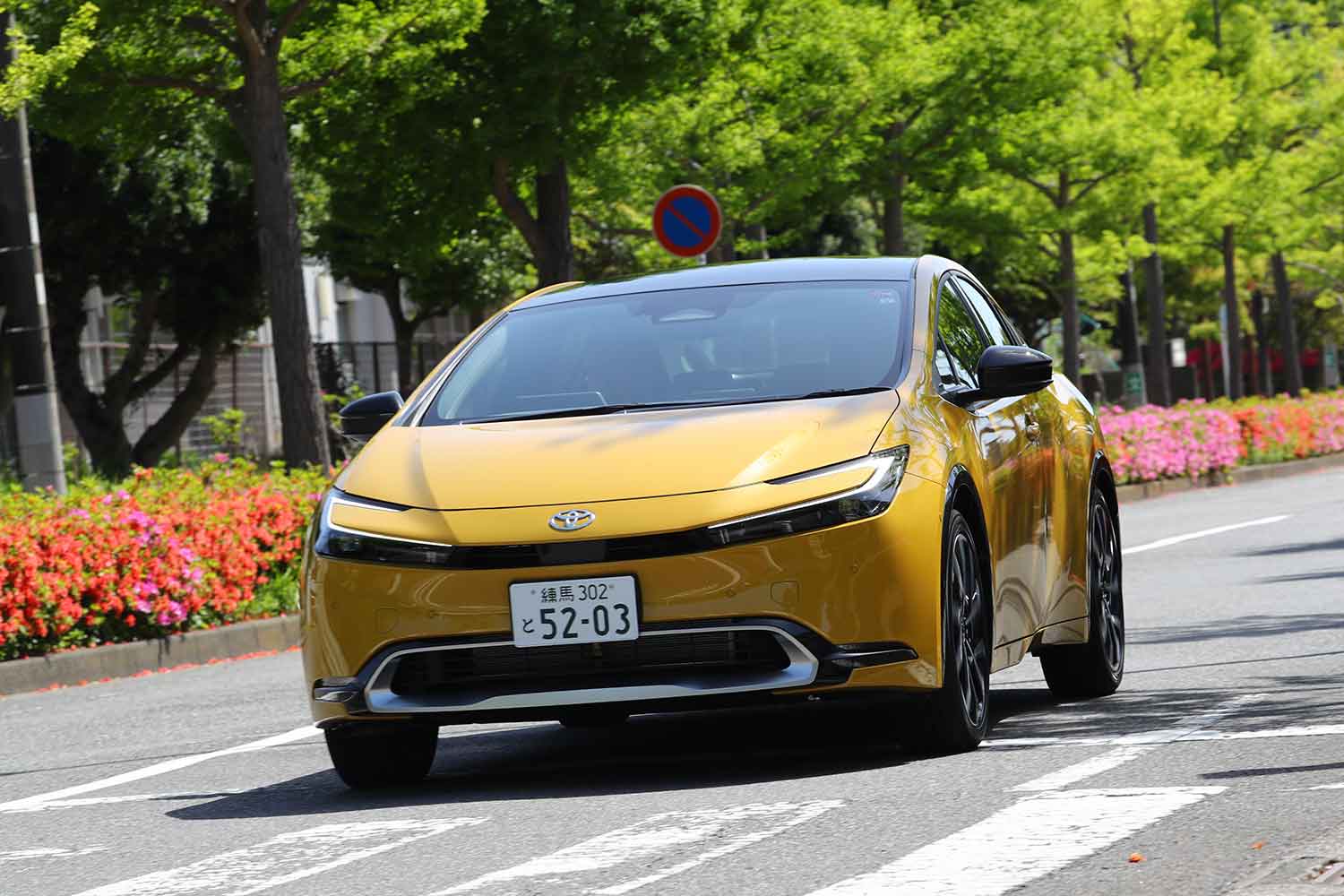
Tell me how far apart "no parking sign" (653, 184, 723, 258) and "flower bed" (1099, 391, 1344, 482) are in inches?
518

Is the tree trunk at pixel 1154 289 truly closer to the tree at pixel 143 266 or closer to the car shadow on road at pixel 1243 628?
the tree at pixel 143 266

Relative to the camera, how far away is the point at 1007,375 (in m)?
7.68

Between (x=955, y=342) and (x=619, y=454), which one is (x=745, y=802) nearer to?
(x=619, y=454)

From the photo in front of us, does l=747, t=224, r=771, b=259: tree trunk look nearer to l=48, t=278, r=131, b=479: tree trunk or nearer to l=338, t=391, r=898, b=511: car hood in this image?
l=48, t=278, r=131, b=479: tree trunk

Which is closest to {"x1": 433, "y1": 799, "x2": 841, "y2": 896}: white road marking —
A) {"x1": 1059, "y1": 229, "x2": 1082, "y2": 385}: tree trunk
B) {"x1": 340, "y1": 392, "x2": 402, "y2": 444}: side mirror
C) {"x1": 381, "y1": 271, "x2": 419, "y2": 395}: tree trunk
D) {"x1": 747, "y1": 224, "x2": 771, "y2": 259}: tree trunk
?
{"x1": 340, "y1": 392, "x2": 402, "y2": 444}: side mirror

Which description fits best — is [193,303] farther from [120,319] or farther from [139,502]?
[139,502]

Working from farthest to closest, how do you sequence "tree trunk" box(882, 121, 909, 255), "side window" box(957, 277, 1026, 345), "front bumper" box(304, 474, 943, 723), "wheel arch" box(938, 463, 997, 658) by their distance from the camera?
"tree trunk" box(882, 121, 909, 255) → "side window" box(957, 277, 1026, 345) → "wheel arch" box(938, 463, 997, 658) → "front bumper" box(304, 474, 943, 723)

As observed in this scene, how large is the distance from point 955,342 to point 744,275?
2.47 feet

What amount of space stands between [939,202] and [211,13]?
62.1 ft

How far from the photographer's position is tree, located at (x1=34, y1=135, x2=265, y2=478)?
29578mm

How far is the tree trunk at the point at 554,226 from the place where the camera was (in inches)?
1001

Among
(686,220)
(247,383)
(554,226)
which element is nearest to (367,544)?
(686,220)

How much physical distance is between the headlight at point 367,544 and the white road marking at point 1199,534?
12346mm

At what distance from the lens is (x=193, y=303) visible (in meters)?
31.6
